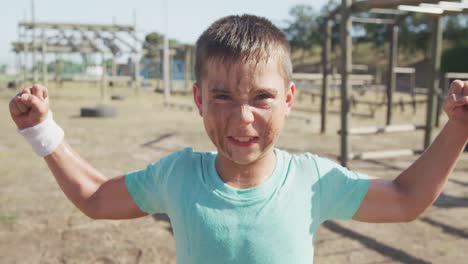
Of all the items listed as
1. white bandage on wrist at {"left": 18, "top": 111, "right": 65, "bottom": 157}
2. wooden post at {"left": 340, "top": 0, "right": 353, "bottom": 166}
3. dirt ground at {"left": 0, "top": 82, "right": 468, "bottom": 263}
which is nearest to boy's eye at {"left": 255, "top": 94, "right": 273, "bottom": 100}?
white bandage on wrist at {"left": 18, "top": 111, "right": 65, "bottom": 157}

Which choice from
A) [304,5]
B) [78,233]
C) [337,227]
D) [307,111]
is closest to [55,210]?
[78,233]

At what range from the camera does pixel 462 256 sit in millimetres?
3197

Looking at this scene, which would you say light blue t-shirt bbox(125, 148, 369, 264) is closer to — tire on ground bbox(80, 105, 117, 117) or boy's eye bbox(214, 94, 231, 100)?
boy's eye bbox(214, 94, 231, 100)

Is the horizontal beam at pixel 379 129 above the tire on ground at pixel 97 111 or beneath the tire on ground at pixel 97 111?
above

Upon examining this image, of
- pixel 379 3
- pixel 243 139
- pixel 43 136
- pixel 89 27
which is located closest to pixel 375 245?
pixel 243 139

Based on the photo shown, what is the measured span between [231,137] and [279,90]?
0.19 metres

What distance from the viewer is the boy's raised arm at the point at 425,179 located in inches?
47.6

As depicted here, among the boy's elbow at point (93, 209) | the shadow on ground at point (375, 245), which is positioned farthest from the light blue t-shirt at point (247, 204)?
the shadow on ground at point (375, 245)

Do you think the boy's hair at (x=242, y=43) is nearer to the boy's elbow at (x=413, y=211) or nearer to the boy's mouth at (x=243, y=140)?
the boy's mouth at (x=243, y=140)

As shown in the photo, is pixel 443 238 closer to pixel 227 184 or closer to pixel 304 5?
pixel 227 184

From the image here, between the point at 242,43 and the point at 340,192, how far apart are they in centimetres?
51

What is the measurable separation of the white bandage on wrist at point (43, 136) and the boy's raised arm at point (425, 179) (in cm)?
93

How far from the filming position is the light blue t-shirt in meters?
1.19

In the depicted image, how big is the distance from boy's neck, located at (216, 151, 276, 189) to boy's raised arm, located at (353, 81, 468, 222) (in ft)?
1.00
